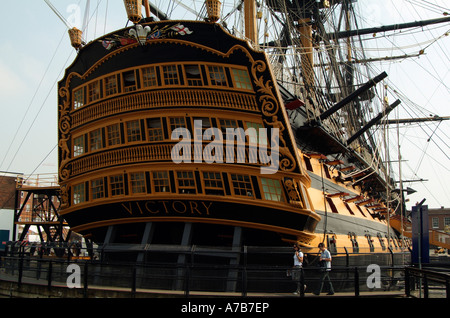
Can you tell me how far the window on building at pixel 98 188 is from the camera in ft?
60.4

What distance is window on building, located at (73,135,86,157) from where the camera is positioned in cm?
1920

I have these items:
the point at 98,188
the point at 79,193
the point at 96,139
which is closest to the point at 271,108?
the point at 96,139

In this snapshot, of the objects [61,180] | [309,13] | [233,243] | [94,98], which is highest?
[309,13]

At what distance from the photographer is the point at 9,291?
14.2m

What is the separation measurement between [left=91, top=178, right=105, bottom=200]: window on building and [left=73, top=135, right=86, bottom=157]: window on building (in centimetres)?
138

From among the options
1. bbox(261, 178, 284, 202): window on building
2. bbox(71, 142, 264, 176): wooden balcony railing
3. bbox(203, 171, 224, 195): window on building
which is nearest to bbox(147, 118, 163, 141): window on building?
bbox(71, 142, 264, 176): wooden balcony railing

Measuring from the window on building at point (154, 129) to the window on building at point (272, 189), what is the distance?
4095mm

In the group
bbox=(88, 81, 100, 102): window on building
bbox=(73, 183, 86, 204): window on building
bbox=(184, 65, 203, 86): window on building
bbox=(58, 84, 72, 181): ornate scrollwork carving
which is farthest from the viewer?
bbox=(58, 84, 72, 181): ornate scrollwork carving

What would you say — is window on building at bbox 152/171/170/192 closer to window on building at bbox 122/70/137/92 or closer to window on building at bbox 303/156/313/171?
window on building at bbox 122/70/137/92

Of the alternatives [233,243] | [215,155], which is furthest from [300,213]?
[215,155]

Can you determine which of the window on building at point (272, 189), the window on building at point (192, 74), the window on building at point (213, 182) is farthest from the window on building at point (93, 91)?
the window on building at point (272, 189)
